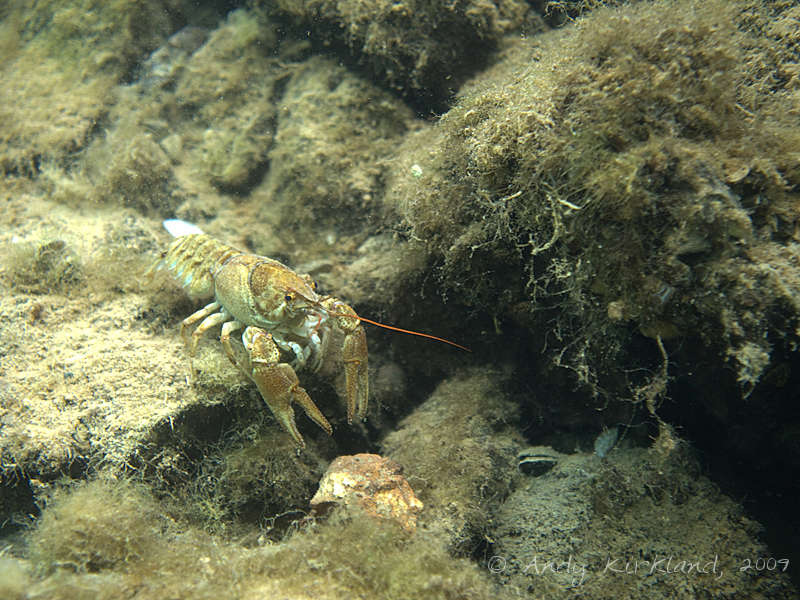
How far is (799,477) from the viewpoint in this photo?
238cm

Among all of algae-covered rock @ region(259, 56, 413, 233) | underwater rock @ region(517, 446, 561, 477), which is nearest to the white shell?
algae-covered rock @ region(259, 56, 413, 233)

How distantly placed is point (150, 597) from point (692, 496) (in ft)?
10.6

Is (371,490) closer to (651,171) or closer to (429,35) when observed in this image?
(651,171)

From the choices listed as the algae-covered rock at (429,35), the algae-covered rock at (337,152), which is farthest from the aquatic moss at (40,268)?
the algae-covered rock at (429,35)

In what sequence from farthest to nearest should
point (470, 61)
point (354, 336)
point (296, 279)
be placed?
point (470, 61)
point (296, 279)
point (354, 336)

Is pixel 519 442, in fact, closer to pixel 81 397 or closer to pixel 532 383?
pixel 532 383

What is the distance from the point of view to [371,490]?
273 cm

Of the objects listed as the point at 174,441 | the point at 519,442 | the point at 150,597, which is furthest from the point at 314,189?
the point at 150,597

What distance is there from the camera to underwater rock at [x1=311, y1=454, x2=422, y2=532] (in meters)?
2.63

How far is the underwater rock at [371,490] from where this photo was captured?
2.63 m

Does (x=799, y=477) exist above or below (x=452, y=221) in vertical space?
below

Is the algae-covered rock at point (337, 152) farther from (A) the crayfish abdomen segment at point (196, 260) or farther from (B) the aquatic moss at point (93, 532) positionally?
(B) the aquatic moss at point (93, 532)

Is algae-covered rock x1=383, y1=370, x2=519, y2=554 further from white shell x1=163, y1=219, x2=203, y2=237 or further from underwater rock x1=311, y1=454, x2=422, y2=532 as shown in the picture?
white shell x1=163, y1=219, x2=203, y2=237

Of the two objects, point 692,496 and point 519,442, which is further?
point 519,442
